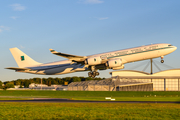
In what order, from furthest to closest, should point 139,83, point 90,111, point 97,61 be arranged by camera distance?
point 139,83, point 97,61, point 90,111

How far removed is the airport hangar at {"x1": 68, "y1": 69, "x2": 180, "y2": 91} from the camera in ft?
325

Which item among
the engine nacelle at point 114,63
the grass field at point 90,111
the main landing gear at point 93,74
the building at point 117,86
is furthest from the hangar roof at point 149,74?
the grass field at point 90,111

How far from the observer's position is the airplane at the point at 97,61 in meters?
54.4

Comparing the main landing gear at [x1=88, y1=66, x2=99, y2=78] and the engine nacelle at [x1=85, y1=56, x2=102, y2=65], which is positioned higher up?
the engine nacelle at [x1=85, y1=56, x2=102, y2=65]

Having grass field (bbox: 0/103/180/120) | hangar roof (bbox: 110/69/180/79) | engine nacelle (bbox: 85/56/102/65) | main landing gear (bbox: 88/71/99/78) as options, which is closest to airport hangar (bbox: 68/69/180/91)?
hangar roof (bbox: 110/69/180/79)

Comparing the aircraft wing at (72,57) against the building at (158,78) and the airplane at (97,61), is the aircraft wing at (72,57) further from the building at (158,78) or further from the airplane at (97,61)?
the building at (158,78)

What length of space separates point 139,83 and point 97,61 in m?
47.3

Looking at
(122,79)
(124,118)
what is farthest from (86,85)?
(124,118)

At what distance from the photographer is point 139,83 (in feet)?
325

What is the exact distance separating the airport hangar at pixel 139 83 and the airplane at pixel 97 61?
39.6m

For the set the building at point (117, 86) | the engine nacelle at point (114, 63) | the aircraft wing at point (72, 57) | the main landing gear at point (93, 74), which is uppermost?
the aircraft wing at point (72, 57)

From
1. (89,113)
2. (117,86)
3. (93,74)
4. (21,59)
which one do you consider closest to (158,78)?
(117,86)

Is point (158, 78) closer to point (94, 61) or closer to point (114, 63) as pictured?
point (114, 63)

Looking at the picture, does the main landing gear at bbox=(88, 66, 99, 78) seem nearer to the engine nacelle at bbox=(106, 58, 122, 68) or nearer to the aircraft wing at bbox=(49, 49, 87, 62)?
the aircraft wing at bbox=(49, 49, 87, 62)
